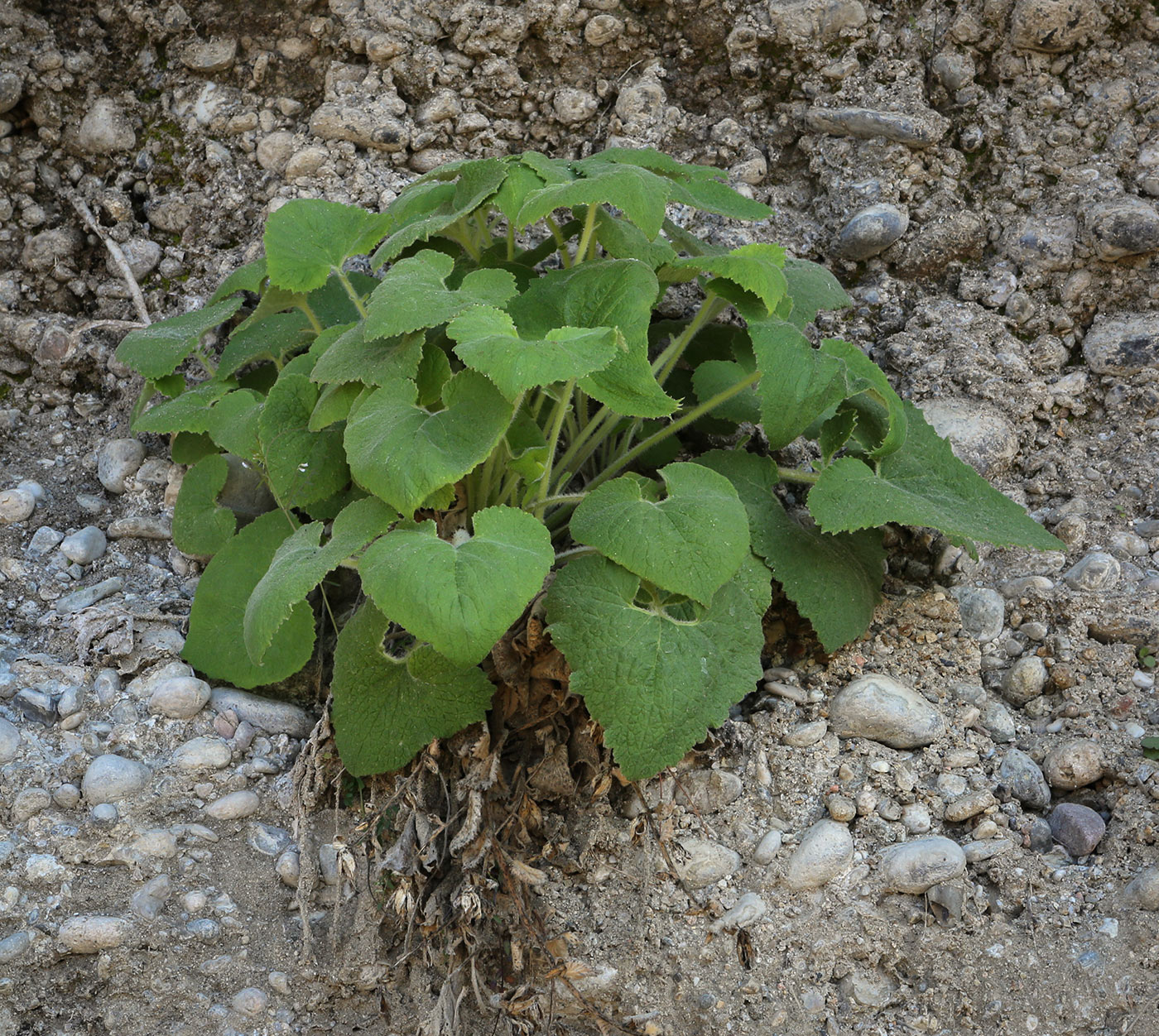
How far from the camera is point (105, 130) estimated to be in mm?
2334

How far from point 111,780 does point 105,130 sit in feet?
5.16

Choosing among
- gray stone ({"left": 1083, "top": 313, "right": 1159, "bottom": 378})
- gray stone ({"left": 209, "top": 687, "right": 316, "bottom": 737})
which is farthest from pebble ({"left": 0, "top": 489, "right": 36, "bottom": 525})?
gray stone ({"left": 1083, "top": 313, "right": 1159, "bottom": 378})

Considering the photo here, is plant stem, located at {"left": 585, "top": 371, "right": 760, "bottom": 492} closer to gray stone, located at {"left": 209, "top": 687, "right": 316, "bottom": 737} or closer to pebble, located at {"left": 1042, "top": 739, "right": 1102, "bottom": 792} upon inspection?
gray stone, located at {"left": 209, "top": 687, "right": 316, "bottom": 737}

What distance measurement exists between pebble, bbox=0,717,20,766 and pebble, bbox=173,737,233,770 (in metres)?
0.23

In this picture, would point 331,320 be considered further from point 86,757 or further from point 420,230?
point 86,757

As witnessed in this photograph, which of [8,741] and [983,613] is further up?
[983,613]

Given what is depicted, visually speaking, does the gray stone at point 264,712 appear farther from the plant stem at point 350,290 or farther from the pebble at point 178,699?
the plant stem at point 350,290

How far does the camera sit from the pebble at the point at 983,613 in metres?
1.76

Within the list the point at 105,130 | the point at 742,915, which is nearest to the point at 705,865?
the point at 742,915

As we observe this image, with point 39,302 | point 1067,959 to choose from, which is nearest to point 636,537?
point 1067,959

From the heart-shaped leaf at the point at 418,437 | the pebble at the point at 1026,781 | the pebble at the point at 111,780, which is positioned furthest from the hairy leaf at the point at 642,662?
the pebble at the point at 111,780

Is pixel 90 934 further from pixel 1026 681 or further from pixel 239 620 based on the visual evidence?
pixel 1026 681

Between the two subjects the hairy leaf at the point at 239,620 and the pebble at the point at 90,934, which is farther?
the hairy leaf at the point at 239,620

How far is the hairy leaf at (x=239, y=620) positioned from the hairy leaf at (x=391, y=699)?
163 millimetres
